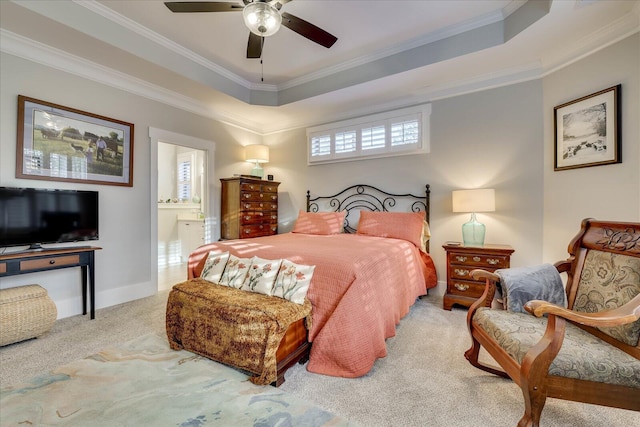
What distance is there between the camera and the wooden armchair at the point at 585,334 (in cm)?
120

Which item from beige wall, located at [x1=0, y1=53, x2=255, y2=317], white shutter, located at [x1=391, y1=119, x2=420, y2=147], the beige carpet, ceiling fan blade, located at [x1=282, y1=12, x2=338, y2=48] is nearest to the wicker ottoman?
the beige carpet

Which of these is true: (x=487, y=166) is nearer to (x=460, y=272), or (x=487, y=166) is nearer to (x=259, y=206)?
(x=460, y=272)

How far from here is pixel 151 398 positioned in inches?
62.6

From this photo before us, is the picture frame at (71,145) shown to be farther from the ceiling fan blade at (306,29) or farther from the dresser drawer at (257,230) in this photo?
the ceiling fan blade at (306,29)

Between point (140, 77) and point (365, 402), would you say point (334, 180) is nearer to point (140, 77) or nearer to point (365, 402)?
point (140, 77)

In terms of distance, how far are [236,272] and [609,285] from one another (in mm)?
2478

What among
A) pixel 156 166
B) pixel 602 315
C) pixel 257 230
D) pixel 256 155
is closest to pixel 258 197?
pixel 257 230

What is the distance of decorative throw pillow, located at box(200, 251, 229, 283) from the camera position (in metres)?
2.29

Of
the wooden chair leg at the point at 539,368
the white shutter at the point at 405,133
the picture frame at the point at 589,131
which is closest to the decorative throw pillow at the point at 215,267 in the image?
the wooden chair leg at the point at 539,368

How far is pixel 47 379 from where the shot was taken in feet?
5.78

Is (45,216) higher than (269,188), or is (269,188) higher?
(269,188)

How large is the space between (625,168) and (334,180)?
3271mm

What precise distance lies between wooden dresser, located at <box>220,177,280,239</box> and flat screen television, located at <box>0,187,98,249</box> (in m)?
1.73

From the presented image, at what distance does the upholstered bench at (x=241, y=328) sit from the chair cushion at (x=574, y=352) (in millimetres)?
1204
